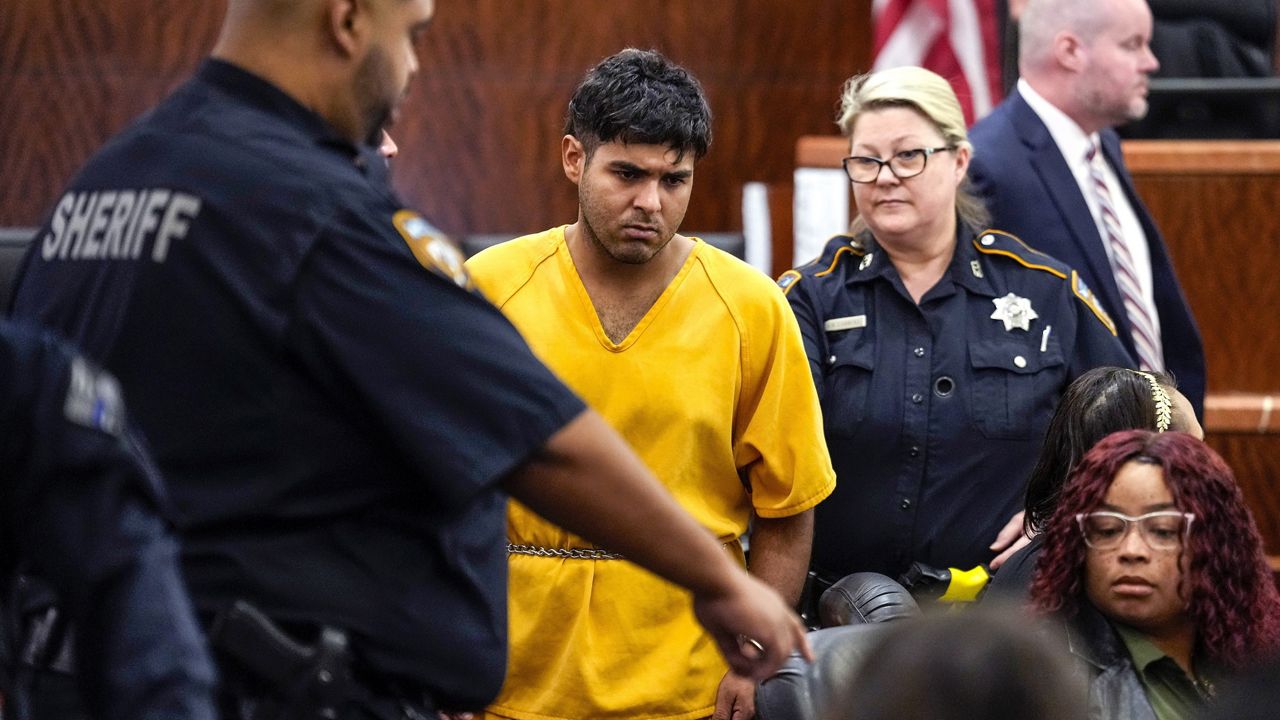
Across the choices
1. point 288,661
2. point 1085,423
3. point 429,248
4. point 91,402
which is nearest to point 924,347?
point 1085,423

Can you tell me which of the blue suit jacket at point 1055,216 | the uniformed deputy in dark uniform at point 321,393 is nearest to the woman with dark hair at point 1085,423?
the blue suit jacket at point 1055,216

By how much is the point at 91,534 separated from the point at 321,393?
1.26ft

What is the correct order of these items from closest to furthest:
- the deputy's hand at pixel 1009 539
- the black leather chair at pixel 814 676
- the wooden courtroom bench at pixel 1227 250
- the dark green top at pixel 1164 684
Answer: the black leather chair at pixel 814 676, the dark green top at pixel 1164 684, the deputy's hand at pixel 1009 539, the wooden courtroom bench at pixel 1227 250

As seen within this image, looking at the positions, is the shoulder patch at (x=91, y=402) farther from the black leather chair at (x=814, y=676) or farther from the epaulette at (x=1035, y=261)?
the epaulette at (x=1035, y=261)

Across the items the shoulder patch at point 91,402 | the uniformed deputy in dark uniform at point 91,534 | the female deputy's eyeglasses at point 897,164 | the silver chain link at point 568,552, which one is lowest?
the silver chain link at point 568,552

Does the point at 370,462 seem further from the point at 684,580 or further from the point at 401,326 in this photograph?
the point at 684,580

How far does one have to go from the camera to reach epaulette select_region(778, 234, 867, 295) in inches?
146

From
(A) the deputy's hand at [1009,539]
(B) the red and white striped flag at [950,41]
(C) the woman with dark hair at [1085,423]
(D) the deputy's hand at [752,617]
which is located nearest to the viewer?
(D) the deputy's hand at [752,617]

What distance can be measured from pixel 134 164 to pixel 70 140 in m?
4.19

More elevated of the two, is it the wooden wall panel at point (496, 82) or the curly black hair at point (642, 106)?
the curly black hair at point (642, 106)

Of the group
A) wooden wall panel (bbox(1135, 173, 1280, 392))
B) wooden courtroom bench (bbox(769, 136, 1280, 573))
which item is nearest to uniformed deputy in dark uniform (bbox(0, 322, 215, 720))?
wooden courtroom bench (bbox(769, 136, 1280, 573))

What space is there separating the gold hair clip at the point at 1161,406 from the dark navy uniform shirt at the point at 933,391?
1.27ft

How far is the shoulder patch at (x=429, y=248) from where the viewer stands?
1888 millimetres

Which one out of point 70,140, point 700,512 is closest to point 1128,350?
point 700,512
